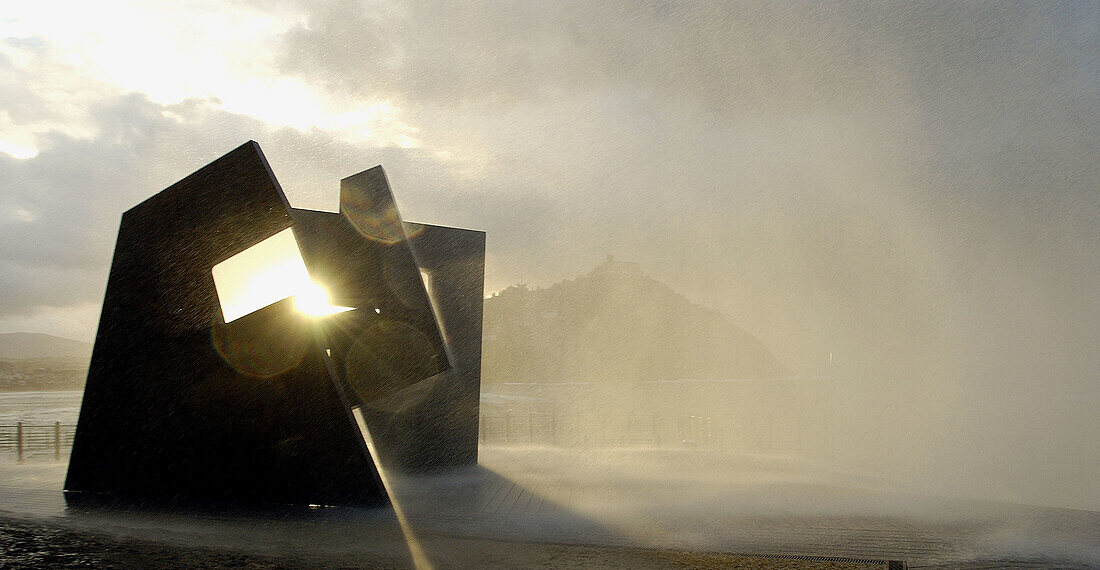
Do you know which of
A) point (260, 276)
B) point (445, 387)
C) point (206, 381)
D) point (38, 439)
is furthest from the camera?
point (38, 439)

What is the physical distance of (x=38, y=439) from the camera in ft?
54.1

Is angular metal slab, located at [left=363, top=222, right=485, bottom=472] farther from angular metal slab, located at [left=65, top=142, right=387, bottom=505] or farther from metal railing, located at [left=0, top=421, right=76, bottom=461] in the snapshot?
metal railing, located at [left=0, top=421, right=76, bottom=461]

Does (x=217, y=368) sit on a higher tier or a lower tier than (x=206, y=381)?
higher

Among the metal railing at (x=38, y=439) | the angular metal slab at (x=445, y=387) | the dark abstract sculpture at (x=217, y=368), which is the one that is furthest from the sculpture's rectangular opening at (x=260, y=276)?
Answer: the metal railing at (x=38, y=439)

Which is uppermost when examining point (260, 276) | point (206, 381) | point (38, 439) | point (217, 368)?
point (260, 276)

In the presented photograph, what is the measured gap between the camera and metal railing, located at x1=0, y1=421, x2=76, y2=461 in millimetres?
16203

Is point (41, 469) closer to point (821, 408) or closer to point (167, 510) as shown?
point (167, 510)

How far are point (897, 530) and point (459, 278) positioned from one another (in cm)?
792

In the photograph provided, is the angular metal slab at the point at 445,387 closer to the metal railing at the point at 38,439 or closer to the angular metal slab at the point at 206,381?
the angular metal slab at the point at 206,381

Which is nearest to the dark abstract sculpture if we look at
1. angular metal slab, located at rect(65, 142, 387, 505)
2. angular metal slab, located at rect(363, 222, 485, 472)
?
angular metal slab, located at rect(65, 142, 387, 505)

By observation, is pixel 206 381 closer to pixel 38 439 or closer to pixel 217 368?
pixel 217 368

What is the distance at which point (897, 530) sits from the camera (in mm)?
7016

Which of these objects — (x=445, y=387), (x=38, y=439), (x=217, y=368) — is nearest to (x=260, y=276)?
(x=217, y=368)

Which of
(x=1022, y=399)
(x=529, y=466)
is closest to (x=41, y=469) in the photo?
(x=529, y=466)
